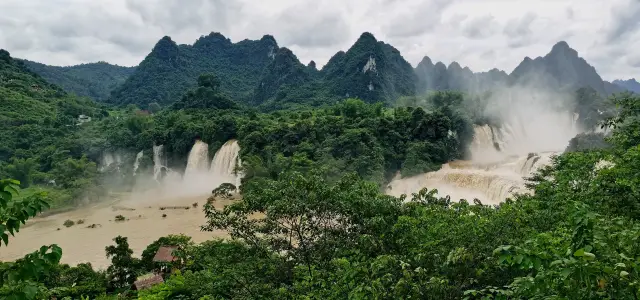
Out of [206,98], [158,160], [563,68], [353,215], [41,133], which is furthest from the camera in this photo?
[563,68]

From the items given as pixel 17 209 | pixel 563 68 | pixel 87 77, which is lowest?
pixel 17 209

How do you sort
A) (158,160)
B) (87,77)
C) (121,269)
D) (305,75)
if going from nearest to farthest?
(121,269) < (158,160) < (305,75) < (87,77)

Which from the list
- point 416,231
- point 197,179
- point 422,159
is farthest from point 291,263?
point 197,179

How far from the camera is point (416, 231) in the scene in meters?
7.20

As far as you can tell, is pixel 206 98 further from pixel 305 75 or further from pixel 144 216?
pixel 305 75

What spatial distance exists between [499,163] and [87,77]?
481 feet

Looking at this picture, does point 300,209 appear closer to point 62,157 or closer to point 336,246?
point 336,246

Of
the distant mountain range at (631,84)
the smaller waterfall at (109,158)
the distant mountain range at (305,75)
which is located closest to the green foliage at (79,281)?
the smaller waterfall at (109,158)

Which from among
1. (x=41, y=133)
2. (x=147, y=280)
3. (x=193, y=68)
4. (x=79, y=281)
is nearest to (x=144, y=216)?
(x=79, y=281)

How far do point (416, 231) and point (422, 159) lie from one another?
965 inches

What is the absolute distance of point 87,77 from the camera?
14062 centimetres

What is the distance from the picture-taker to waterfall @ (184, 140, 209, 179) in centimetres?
3700

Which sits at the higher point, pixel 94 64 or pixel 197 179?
pixel 94 64

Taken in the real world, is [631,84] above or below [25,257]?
above
